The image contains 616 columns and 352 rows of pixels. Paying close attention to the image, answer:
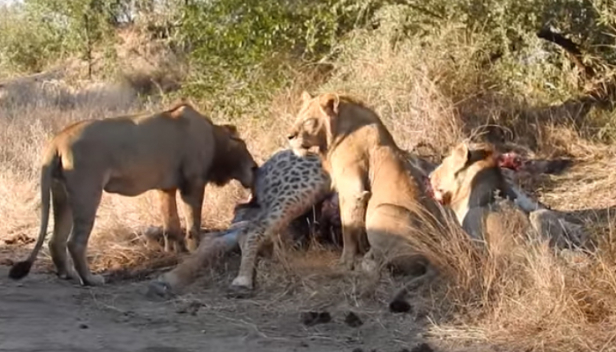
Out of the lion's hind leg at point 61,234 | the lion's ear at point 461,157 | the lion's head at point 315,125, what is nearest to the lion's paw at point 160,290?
the lion's hind leg at point 61,234

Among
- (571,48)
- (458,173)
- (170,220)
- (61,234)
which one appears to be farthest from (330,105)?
(571,48)

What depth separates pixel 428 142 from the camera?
1118 cm

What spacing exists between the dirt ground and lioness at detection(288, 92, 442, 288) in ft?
1.93

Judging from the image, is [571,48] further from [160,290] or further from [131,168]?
[160,290]

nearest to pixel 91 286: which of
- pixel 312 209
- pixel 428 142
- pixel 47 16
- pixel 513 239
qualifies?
pixel 312 209

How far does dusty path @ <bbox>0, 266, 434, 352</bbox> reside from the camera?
6.66m

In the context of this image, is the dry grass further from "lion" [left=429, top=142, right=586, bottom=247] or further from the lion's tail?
the lion's tail

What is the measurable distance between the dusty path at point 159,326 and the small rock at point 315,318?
0.04 m

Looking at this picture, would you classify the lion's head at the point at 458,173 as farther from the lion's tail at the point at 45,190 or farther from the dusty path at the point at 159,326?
the lion's tail at the point at 45,190

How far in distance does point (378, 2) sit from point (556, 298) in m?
6.47

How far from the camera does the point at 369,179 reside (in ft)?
27.6

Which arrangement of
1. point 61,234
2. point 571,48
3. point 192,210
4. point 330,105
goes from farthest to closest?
point 571,48, point 192,210, point 61,234, point 330,105

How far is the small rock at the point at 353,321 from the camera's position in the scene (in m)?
7.08

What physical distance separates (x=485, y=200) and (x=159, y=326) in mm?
2545
